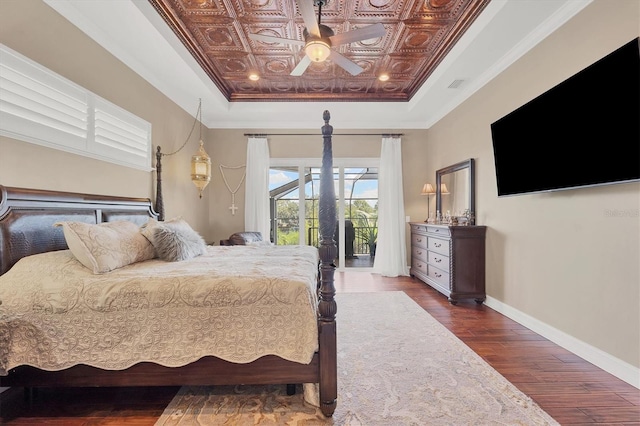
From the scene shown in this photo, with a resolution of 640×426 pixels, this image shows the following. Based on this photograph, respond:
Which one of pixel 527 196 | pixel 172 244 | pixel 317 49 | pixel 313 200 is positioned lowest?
pixel 172 244

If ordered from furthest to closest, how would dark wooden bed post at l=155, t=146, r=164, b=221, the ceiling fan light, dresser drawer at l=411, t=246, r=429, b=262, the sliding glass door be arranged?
the sliding glass door < dresser drawer at l=411, t=246, r=429, b=262 < dark wooden bed post at l=155, t=146, r=164, b=221 < the ceiling fan light

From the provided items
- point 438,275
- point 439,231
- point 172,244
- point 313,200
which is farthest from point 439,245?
point 172,244

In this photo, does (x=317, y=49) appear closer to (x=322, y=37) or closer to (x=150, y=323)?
(x=322, y=37)

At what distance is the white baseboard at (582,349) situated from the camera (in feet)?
6.77

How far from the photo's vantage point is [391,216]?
18.2ft

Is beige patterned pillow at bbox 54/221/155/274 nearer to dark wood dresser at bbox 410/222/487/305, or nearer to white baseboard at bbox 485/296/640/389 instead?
dark wood dresser at bbox 410/222/487/305

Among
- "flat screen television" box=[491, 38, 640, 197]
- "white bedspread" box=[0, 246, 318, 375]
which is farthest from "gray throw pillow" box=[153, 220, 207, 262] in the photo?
"flat screen television" box=[491, 38, 640, 197]

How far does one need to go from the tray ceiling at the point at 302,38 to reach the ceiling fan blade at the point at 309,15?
1.77ft

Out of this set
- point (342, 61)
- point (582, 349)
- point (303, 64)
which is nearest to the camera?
point (582, 349)

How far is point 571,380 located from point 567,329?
626mm

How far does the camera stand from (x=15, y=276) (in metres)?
1.76

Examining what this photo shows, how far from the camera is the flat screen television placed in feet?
6.37

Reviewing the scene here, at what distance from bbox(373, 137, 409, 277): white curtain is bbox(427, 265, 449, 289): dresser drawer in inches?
38.0

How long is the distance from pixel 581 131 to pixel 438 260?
2340mm
